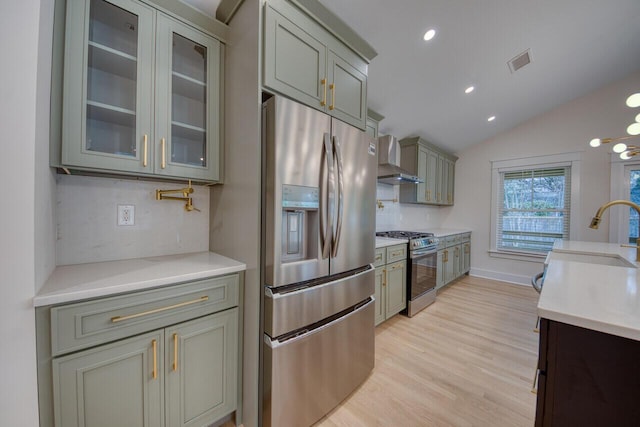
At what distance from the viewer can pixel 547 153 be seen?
4109 mm

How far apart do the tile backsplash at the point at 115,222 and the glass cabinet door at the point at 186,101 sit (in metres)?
0.30

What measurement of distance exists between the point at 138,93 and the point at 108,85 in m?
0.13

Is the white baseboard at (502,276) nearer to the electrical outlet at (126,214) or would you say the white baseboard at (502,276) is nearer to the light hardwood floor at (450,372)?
the light hardwood floor at (450,372)

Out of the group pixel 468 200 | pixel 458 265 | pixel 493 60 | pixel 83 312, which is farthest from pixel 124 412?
pixel 468 200

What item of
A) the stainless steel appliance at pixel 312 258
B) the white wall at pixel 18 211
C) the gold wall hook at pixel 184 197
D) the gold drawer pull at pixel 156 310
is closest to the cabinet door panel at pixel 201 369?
the gold drawer pull at pixel 156 310

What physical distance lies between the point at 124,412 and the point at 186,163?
125cm

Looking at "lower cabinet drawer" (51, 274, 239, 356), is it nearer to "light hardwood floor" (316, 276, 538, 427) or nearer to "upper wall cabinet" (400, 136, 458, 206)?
"light hardwood floor" (316, 276, 538, 427)

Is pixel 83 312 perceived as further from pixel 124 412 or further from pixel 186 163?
pixel 186 163

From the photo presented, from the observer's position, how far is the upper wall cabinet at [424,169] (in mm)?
3824

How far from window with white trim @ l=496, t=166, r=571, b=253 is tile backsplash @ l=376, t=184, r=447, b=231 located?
1.14m

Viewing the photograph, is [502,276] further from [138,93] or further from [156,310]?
[138,93]

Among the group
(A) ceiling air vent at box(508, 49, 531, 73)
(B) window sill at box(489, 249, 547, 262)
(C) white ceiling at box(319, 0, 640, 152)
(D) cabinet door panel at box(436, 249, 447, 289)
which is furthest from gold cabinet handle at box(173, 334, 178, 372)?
(B) window sill at box(489, 249, 547, 262)

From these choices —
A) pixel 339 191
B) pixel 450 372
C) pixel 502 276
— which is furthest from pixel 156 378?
pixel 502 276

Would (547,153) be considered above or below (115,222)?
above
